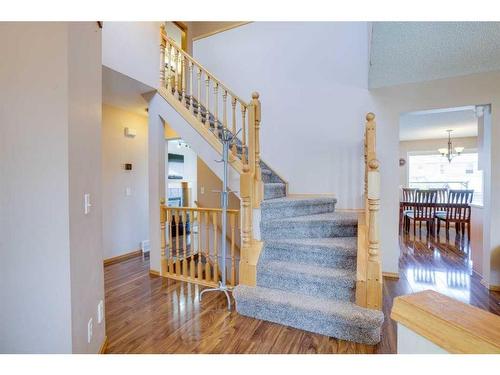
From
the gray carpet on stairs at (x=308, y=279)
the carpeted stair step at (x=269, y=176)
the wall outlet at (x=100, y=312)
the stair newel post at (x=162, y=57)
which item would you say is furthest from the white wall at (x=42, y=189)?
the carpeted stair step at (x=269, y=176)

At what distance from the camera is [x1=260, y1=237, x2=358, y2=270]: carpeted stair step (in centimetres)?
220

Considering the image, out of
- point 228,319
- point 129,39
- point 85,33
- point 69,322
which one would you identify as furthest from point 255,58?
point 69,322

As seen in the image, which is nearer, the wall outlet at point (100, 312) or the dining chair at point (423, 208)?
the wall outlet at point (100, 312)

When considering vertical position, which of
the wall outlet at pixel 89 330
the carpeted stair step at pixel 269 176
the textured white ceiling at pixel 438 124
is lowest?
the wall outlet at pixel 89 330

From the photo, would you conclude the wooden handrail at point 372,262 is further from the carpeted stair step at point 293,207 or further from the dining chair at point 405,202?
the dining chair at point 405,202

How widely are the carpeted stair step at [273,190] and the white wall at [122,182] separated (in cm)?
248

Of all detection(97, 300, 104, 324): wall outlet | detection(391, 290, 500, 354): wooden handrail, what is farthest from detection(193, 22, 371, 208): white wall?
detection(391, 290, 500, 354): wooden handrail

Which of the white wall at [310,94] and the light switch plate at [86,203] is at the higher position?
the white wall at [310,94]

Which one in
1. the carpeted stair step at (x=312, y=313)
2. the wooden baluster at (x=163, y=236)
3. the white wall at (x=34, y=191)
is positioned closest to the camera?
the white wall at (x=34, y=191)

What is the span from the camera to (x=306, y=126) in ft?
12.0

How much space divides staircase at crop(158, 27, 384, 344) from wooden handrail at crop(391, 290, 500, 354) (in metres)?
1.39

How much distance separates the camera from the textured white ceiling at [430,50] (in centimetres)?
216

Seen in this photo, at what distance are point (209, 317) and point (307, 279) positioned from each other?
2.97 feet

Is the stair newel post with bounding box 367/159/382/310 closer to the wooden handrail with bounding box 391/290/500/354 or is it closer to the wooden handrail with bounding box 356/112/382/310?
the wooden handrail with bounding box 356/112/382/310
